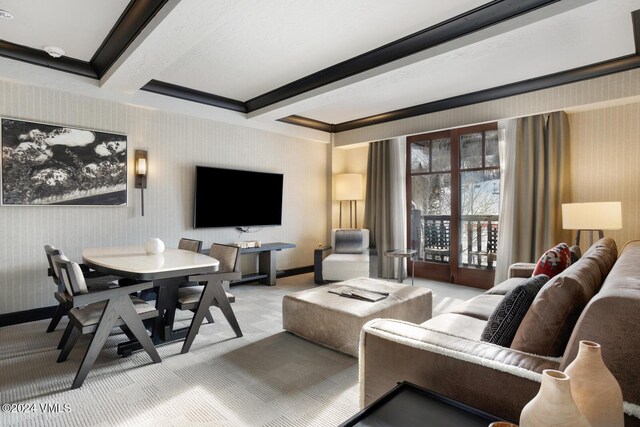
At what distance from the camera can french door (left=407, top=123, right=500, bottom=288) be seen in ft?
16.3

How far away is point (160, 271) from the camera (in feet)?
8.25

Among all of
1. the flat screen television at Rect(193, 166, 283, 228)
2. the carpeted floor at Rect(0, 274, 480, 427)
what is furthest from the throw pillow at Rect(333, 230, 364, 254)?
the carpeted floor at Rect(0, 274, 480, 427)

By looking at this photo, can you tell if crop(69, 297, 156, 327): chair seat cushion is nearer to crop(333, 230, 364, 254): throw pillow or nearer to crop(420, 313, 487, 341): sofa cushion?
crop(420, 313, 487, 341): sofa cushion

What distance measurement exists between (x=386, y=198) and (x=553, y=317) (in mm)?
4591

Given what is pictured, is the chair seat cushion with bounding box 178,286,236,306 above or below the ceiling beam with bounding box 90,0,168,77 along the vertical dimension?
below

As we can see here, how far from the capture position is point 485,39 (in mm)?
2736

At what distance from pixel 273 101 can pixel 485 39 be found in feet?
8.95

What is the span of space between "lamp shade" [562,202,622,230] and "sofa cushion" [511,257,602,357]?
2.52 meters

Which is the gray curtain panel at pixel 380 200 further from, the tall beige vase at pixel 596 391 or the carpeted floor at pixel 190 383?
the tall beige vase at pixel 596 391

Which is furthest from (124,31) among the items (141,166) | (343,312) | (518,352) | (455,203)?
(455,203)

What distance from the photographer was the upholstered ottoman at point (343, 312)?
107 inches

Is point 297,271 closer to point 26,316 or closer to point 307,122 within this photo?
point 307,122

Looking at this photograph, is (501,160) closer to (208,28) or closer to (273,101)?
(273,101)

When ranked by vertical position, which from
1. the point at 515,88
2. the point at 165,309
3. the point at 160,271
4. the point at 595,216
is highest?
the point at 515,88
